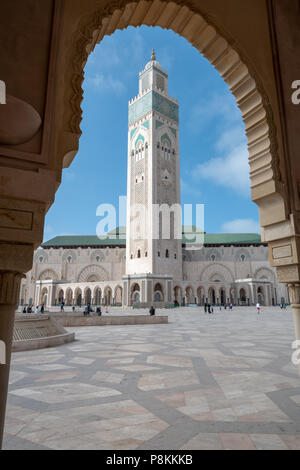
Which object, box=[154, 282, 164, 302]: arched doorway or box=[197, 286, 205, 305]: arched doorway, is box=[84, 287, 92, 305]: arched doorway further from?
box=[197, 286, 205, 305]: arched doorway

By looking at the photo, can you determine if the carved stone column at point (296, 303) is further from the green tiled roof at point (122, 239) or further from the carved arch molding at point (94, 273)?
the green tiled roof at point (122, 239)

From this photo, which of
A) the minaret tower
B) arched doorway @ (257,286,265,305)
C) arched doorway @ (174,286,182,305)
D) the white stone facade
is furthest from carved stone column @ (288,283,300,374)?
arched doorway @ (257,286,265,305)

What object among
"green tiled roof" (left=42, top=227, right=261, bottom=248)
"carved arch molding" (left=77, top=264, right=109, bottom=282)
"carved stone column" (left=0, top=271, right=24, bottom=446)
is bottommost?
"carved stone column" (left=0, top=271, right=24, bottom=446)

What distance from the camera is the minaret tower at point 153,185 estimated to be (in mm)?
33031

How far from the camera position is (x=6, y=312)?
171cm

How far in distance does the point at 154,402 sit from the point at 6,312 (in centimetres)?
160

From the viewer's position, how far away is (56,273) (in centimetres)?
4419

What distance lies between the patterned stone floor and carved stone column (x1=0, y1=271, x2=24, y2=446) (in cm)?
48

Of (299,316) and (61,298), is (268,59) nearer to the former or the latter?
(299,316)

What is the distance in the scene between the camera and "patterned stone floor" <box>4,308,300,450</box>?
1904 millimetres

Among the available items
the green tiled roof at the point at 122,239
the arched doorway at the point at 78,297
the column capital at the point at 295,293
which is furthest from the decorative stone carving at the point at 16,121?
the green tiled roof at the point at 122,239

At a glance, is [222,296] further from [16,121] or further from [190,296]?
[16,121]

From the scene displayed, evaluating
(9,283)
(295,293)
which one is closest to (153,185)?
(295,293)
